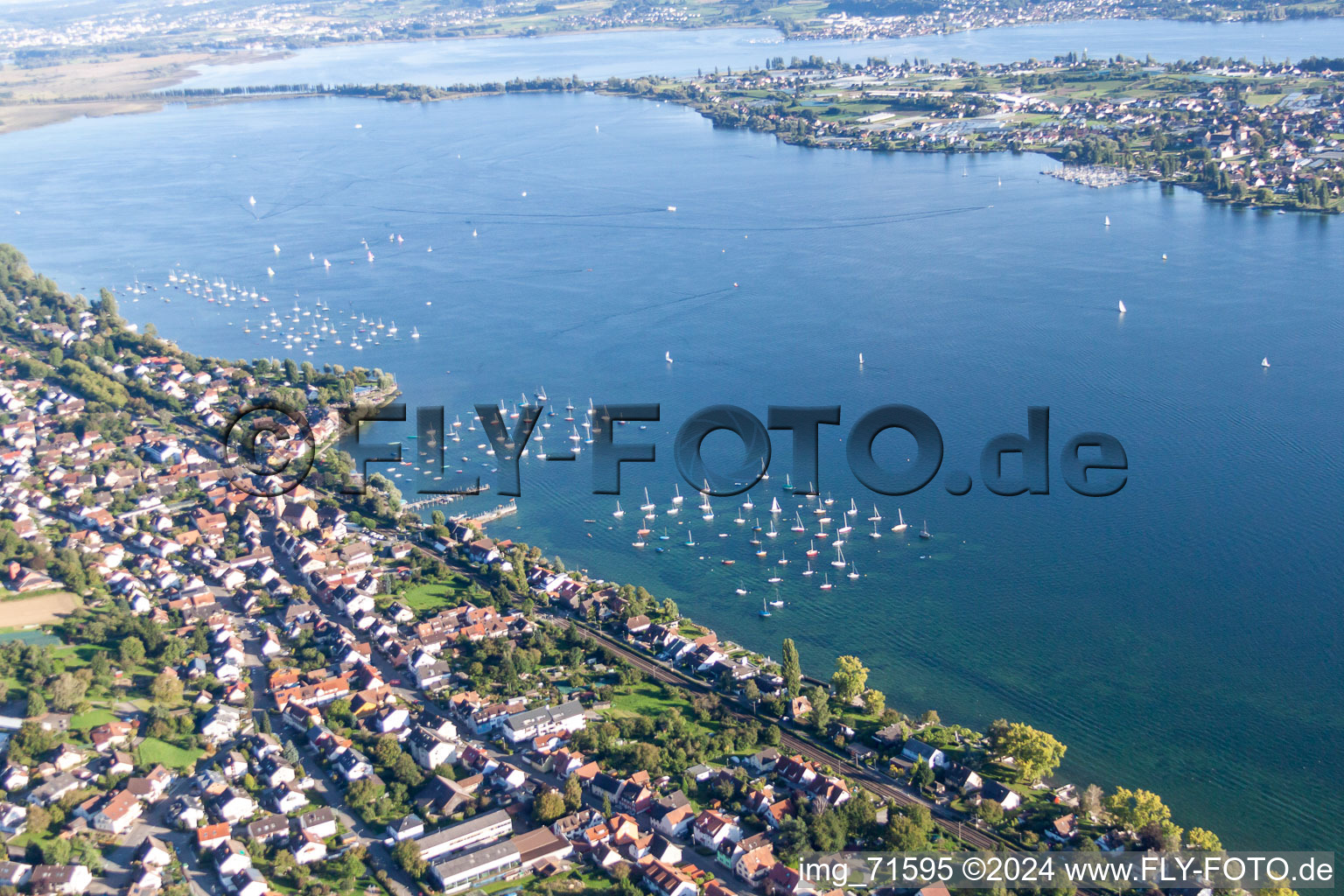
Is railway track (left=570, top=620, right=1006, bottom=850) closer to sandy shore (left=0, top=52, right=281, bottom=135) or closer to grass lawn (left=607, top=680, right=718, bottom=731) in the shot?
grass lawn (left=607, top=680, right=718, bottom=731)

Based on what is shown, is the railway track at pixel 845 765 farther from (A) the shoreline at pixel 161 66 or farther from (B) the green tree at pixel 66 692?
(A) the shoreline at pixel 161 66

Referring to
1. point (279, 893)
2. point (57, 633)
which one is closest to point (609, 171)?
point (57, 633)

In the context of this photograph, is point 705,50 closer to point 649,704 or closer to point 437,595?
point 437,595

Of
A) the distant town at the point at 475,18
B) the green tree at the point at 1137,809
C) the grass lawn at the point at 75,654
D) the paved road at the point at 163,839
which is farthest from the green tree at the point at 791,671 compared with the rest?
the distant town at the point at 475,18

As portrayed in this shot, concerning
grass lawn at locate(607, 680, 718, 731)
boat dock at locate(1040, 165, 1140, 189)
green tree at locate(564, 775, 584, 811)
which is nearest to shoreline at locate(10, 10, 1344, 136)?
boat dock at locate(1040, 165, 1140, 189)

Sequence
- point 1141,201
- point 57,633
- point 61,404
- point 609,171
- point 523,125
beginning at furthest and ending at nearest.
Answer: point 523,125, point 609,171, point 1141,201, point 61,404, point 57,633

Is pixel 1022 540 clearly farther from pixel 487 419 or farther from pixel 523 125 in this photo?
pixel 523 125
